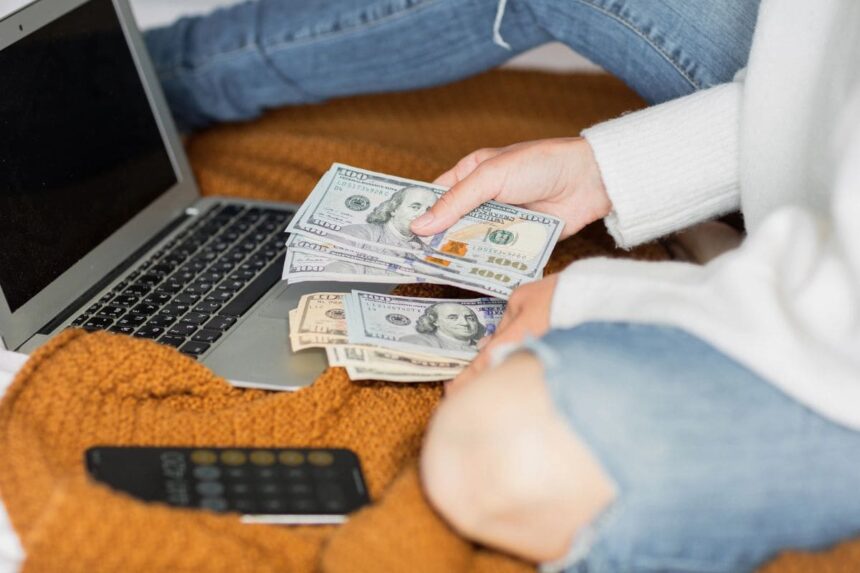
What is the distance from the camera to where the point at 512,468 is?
71 cm

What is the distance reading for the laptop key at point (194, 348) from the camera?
1.04 m

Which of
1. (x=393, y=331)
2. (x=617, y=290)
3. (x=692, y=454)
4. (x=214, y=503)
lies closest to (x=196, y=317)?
(x=393, y=331)

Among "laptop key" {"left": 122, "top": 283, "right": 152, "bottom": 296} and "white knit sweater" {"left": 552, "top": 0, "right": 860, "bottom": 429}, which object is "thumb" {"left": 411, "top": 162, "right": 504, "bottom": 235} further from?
"laptop key" {"left": 122, "top": 283, "right": 152, "bottom": 296}

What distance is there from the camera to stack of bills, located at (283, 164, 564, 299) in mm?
1074

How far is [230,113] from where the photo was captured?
5.26 ft

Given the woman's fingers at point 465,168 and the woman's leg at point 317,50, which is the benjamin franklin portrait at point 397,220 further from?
the woman's leg at point 317,50

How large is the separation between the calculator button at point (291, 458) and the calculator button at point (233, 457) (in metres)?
0.03

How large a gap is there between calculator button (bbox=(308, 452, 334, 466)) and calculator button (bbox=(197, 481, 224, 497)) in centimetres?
8

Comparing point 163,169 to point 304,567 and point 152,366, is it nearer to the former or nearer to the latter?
point 152,366

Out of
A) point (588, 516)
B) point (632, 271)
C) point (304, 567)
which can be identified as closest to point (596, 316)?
point (632, 271)

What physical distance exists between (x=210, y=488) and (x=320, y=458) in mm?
99

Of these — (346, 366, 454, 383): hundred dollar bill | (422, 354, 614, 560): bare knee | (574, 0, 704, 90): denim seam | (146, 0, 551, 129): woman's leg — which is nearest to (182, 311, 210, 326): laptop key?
(346, 366, 454, 383): hundred dollar bill

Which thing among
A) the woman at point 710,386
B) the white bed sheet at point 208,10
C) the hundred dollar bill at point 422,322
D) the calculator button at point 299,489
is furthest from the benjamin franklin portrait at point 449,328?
the white bed sheet at point 208,10

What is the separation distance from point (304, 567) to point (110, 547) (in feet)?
0.49
